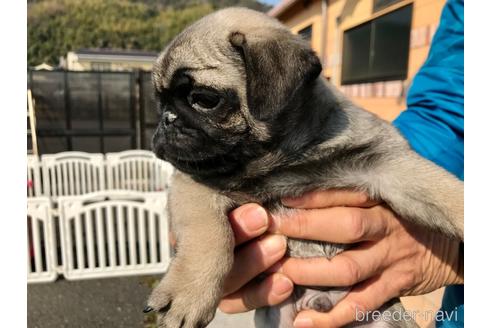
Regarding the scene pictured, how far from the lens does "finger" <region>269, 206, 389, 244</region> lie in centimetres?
187

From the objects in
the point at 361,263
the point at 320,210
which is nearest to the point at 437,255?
the point at 361,263

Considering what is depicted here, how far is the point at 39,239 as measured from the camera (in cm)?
600

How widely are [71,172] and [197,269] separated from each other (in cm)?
834

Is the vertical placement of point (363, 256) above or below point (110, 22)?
below

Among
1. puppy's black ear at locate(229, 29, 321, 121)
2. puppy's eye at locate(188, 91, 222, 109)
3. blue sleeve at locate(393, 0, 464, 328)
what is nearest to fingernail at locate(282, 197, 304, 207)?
puppy's black ear at locate(229, 29, 321, 121)

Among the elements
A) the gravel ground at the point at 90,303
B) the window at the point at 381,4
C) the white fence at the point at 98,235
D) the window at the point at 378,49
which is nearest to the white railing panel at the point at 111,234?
the white fence at the point at 98,235

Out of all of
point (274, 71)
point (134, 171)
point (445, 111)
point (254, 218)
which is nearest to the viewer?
point (274, 71)

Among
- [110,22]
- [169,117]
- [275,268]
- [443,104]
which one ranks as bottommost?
[275,268]

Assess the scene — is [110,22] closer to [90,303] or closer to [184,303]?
[90,303]

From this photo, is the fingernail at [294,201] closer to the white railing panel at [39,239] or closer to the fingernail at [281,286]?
the fingernail at [281,286]

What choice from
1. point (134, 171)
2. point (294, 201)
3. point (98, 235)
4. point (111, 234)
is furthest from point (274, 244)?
point (134, 171)

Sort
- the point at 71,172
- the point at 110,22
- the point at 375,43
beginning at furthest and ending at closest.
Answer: the point at 110,22 < the point at 71,172 < the point at 375,43

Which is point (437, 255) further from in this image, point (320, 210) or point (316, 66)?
point (316, 66)

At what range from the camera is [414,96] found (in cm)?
288
